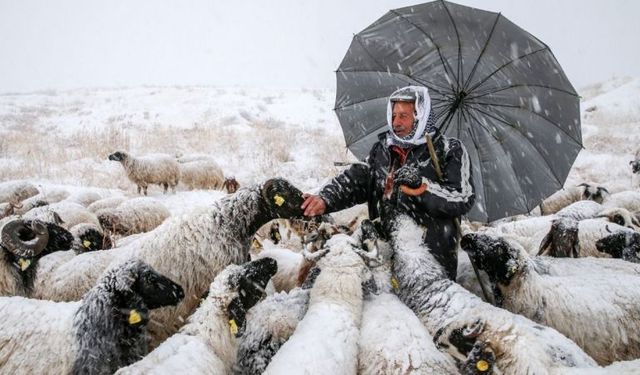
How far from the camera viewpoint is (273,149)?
46.9ft

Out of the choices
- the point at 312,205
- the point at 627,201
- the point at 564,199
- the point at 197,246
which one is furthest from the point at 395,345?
the point at 564,199

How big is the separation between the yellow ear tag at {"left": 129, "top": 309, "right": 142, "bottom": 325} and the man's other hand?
1.44 meters

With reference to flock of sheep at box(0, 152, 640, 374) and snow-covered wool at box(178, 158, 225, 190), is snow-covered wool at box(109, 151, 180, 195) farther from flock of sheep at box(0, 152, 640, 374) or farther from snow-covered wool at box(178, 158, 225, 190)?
flock of sheep at box(0, 152, 640, 374)

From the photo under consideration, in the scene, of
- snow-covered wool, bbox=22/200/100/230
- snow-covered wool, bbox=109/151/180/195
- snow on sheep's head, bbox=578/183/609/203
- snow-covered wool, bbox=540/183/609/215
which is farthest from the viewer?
snow-covered wool, bbox=109/151/180/195

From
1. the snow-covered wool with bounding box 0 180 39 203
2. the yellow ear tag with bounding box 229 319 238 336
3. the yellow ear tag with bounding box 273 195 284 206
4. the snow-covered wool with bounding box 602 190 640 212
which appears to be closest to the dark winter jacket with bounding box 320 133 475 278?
the yellow ear tag with bounding box 273 195 284 206

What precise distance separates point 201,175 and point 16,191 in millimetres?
4296

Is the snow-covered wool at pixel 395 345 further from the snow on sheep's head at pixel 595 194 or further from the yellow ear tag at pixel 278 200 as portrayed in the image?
the snow on sheep's head at pixel 595 194

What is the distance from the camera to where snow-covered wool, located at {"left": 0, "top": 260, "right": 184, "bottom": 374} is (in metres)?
2.20

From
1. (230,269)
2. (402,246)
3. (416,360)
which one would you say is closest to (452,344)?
(416,360)

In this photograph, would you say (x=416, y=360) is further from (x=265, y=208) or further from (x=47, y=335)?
(x=47, y=335)

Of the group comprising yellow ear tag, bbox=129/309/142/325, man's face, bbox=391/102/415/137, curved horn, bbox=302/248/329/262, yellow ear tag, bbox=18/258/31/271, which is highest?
man's face, bbox=391/102/415/137

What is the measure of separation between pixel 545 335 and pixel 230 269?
6.22 feet

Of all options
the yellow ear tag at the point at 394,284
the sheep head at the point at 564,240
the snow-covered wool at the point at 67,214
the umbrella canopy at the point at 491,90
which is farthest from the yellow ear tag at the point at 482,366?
the snow-covered wool at the point at 67,214

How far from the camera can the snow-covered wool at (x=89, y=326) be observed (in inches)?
86.7
